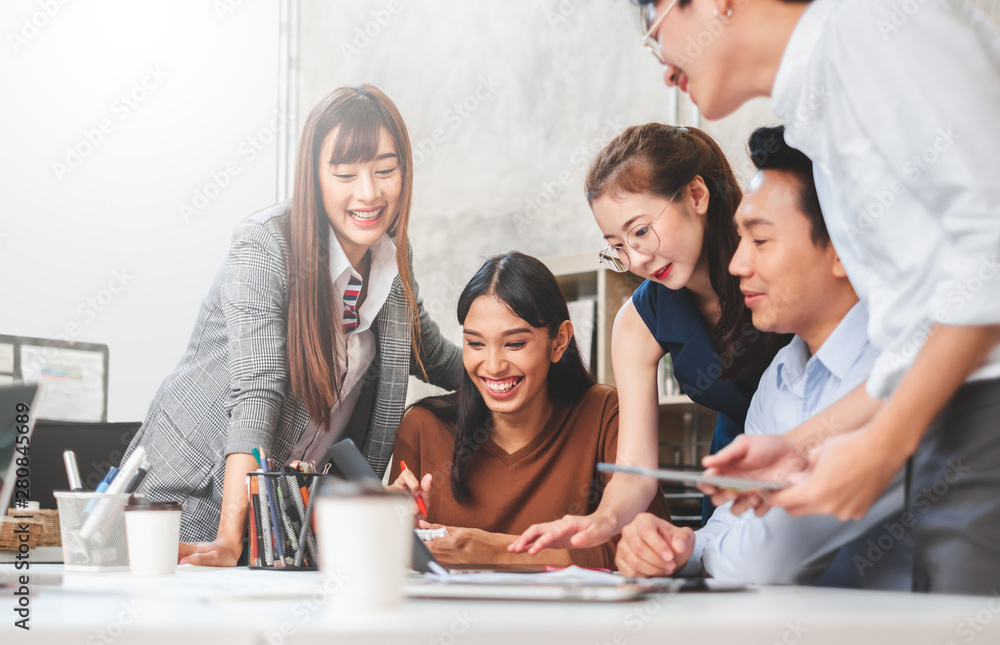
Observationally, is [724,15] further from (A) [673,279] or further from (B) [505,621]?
(B) [505,621]

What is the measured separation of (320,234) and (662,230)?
0.82 meters

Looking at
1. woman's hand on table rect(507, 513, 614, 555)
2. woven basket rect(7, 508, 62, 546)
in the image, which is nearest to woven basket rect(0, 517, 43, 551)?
woven basket rect(7, 508, 62, 546)

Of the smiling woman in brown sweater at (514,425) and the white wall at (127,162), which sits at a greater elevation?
the white wall at (127,162)

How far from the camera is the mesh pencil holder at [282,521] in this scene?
1.11 metres

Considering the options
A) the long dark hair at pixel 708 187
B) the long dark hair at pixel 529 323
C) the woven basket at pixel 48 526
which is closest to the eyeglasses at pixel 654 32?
the long dark hair at pixel 708 187

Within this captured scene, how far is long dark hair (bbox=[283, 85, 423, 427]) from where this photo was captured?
1.82 m

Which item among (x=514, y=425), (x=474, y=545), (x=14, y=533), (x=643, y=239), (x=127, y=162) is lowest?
(x=474, y=545)

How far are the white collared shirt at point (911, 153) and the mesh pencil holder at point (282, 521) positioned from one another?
2.40 ft

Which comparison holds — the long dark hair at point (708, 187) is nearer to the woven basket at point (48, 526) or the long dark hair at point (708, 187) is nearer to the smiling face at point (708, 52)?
the smiling face at point (708, 52)

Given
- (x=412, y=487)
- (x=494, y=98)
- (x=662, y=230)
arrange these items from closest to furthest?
(x=662, y=230)
(x=412, y=487)
(x=494, y=98)

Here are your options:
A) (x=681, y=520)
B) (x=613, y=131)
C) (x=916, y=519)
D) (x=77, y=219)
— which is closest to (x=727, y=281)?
(x=916, y=519)

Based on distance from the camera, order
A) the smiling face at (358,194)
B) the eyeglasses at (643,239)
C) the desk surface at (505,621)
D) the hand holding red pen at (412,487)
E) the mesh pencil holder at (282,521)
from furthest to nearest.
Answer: the smiling face at (358,194), the hand holding red pen at (412,487), the eyeglasses at (643,239), the mesh pencil holder at (282,521), the desk surface at (505,621)

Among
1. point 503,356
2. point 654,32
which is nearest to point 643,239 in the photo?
point 654,32

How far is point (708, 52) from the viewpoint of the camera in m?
1.07
